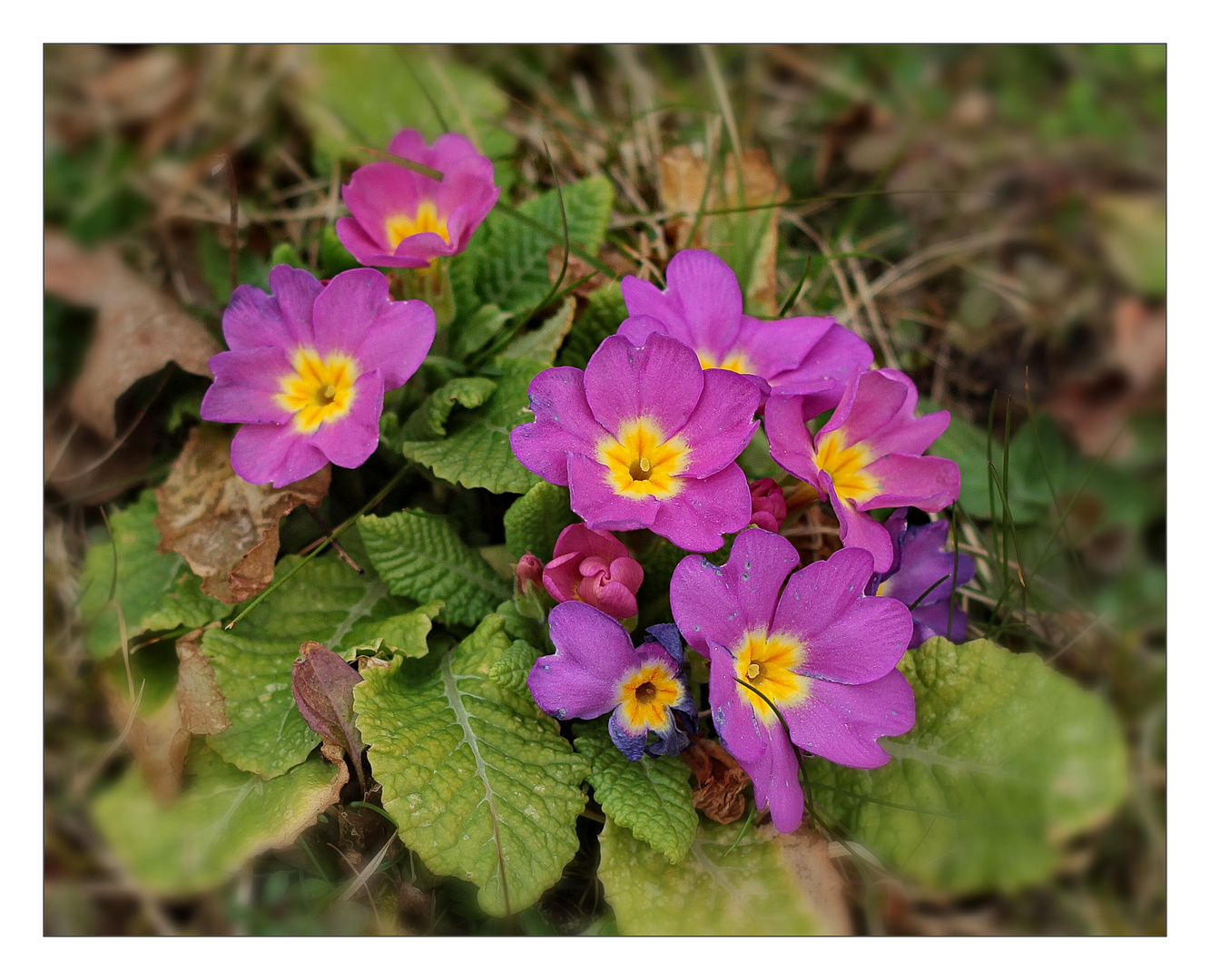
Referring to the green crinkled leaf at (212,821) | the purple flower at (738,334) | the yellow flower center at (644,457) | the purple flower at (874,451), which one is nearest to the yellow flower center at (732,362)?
the purple flower at (738,334)

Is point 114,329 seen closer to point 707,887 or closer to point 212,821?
point 212,821

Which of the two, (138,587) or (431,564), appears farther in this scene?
(138,587)

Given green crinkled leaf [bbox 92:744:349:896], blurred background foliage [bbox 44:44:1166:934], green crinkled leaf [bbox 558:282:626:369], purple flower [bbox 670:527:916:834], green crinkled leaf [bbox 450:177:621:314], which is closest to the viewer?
purple flower [bbox 670:527:916:834]

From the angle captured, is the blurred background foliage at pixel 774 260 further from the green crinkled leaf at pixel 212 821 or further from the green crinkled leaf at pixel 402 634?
the green crinkled leaf at pixel 402 634

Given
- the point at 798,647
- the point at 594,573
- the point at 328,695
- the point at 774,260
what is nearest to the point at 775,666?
the point at 798,647

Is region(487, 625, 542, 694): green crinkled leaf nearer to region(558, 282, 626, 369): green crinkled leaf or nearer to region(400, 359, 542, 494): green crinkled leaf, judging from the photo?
region(400, 359, 542, 494): green crinkled leaf

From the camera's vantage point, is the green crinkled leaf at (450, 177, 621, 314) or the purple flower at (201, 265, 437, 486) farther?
the green crinkled leaf at (450, 177, 621, 314)

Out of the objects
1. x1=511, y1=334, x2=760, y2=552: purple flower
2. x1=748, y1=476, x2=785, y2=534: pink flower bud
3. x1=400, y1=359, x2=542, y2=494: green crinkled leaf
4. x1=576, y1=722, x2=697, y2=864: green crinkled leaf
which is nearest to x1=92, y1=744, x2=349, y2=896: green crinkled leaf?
x1=576, y1=722, x2=697, y2=864: green crinkled leaf
